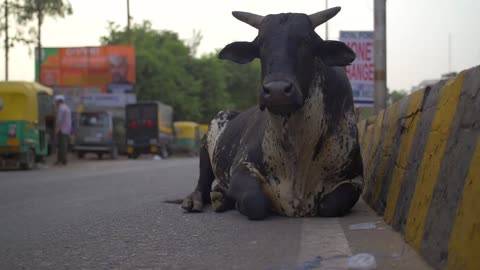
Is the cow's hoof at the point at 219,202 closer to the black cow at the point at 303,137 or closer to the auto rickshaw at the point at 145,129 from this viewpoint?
the black cow at the point at 303,137

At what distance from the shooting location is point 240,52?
5.53 metres

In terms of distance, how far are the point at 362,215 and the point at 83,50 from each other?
41453mm

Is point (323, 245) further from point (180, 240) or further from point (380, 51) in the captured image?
point (380, 51)

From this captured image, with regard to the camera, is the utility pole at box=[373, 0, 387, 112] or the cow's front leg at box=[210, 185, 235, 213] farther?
the utility pole at box=[373, 0, 387, 112]

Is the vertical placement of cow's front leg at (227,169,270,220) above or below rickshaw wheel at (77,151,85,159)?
above

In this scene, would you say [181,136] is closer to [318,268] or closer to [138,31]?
[138,31]


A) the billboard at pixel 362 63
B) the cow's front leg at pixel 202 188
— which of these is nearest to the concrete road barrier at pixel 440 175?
the cow's front leg at pixel 202 188

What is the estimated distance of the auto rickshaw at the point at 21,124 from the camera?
1725 centimetres

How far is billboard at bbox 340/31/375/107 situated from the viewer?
13133 millimetres

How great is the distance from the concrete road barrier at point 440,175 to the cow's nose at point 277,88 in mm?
991

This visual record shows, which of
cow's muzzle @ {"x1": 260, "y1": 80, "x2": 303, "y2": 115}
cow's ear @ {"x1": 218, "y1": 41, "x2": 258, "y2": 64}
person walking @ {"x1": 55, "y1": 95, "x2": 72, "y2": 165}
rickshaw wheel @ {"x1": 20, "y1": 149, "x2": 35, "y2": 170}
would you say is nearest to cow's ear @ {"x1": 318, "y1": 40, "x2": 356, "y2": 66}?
cow's ear @ {"x1": 218, "y1": 41, "x2": 258, "y2": 64}

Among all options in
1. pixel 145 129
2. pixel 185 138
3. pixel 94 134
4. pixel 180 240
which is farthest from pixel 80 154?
pixel 180 240

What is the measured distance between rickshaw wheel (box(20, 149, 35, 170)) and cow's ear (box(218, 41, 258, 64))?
44.3ft

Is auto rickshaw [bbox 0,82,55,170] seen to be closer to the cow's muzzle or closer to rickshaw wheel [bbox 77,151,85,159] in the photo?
rickshaw wheel [bbox 77,151,85,159]
